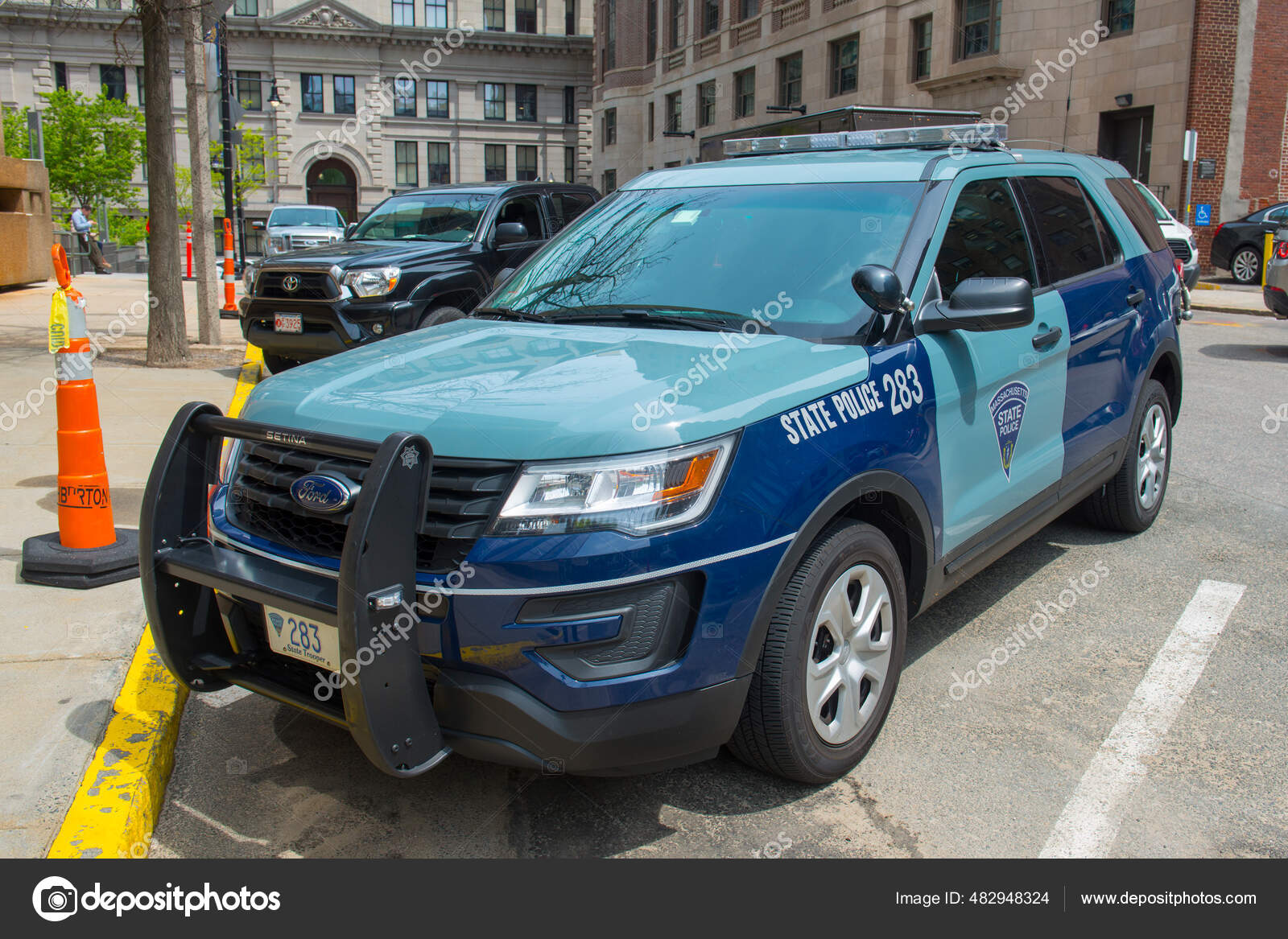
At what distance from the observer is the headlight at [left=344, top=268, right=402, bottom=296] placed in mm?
Answer: 9305

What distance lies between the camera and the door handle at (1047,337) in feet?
14.3

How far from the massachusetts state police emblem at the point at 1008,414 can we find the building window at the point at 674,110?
44.4m

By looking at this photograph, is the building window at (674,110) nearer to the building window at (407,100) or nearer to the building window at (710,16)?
the building window at (710,16)

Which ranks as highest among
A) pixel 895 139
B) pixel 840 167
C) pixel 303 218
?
pixel 303 218

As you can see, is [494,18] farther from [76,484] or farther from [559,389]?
[559,389]

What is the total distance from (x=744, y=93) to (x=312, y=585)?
41.1 metres

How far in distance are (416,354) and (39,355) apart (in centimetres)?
998

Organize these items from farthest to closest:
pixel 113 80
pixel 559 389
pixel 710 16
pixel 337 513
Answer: pixel 113 80, pixel 710 16, pixel 559 389, pixel 337 513

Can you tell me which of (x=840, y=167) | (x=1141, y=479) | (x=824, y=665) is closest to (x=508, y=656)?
(x=824, y=665)

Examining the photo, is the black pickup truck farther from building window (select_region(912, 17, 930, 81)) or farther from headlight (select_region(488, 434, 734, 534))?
building window (select_region(912, 17, 930, 81))

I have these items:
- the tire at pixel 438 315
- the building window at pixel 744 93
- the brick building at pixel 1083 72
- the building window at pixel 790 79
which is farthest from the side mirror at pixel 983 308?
the building window at pixel 744 93

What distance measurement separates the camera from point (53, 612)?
15.0ft
